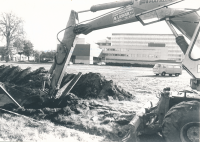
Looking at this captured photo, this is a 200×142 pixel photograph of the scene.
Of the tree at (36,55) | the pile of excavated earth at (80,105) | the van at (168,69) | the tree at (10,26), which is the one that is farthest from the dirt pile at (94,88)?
the tree at (36,55)

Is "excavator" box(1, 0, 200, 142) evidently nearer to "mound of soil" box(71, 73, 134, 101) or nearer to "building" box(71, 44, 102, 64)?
"mound of soil" box(71, 73, 134, 101)

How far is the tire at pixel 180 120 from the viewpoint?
3.03m

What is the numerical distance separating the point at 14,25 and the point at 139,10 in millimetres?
7293

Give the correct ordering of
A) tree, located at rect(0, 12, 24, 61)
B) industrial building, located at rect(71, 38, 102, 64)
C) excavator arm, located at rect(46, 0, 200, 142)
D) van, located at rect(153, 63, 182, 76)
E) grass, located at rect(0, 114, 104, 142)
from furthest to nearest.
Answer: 1. industrial building, located at rect(71, 38, 102, 64)
2. van, located at rect(153, 63, 182, 76)
3. tree, located at rect(0, 12, 24, 61)
4. grass, located at rect(0, 114, 104, 142)
5. excavator arm, located at rect(46, 0, 200, 142)

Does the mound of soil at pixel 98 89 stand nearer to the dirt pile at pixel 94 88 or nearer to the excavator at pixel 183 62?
the dirt pile at pixel 94 88

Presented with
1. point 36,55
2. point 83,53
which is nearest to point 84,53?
point 83,53

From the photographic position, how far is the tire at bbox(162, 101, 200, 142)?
3033 millimetres

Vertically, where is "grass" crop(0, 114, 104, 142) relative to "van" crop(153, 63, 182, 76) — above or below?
below

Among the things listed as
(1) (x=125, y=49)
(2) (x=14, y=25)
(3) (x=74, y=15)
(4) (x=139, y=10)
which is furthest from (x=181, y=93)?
(1) (x=125, y=49)

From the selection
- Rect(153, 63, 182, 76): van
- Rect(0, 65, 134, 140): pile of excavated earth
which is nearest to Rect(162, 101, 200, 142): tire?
Rect(0, 65, 134, 140): pile of excavated earth

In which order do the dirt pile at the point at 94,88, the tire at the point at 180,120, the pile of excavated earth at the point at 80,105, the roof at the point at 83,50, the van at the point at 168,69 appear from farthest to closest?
the roof at the point at 83,50 < the van at the point at 168,69 < the dirt pile at the point at 94,88 < the pile of excavated earth at the point at 80,105 < the tire at the point at 180,120

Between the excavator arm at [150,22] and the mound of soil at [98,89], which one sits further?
the mound of soil at [98,89]

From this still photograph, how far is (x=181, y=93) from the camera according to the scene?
3.92 metres

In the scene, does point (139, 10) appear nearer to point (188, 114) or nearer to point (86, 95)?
point (188, 114)
